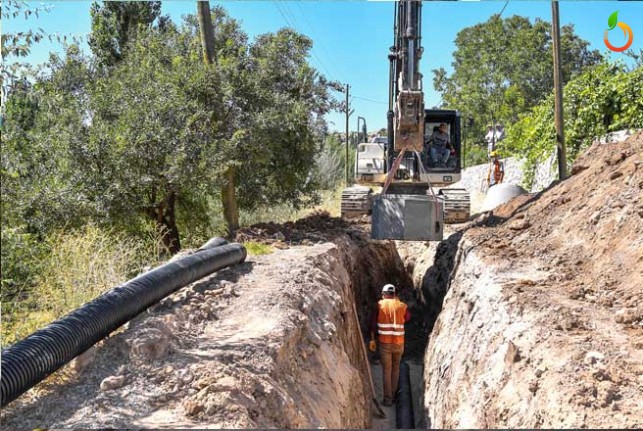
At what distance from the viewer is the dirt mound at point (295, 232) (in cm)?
1236

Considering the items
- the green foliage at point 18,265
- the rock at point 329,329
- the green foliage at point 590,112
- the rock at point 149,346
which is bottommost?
the rock at point 329,329

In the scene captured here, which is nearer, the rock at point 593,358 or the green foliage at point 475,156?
the rock at point 593,358

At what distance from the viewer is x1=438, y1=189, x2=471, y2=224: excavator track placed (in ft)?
50.2

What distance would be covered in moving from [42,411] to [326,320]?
4043mm

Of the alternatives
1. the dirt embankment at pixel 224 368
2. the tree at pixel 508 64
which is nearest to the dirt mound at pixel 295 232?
the dirt embankment at pixel 224 368

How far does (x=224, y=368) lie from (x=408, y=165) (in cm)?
1100

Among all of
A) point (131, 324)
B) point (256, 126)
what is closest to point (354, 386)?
point (131, 324)

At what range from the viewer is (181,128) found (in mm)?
12070

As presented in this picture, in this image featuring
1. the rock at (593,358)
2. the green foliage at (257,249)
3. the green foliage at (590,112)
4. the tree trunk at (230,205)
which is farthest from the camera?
the green foliage at (590,112)

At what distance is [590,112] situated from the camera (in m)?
16.1

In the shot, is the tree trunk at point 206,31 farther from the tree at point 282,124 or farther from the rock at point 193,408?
the rock at point 193,408

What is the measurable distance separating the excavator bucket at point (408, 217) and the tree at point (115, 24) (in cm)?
840

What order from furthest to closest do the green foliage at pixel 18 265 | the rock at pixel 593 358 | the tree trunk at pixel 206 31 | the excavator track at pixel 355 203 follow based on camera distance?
the excavator track at pixel 355 203
the tree trunk at pixel 206 31
the green foliage at pixel 18 265
the rock at pixel 593 358

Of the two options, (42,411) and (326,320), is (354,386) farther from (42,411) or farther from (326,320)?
(42,411)
